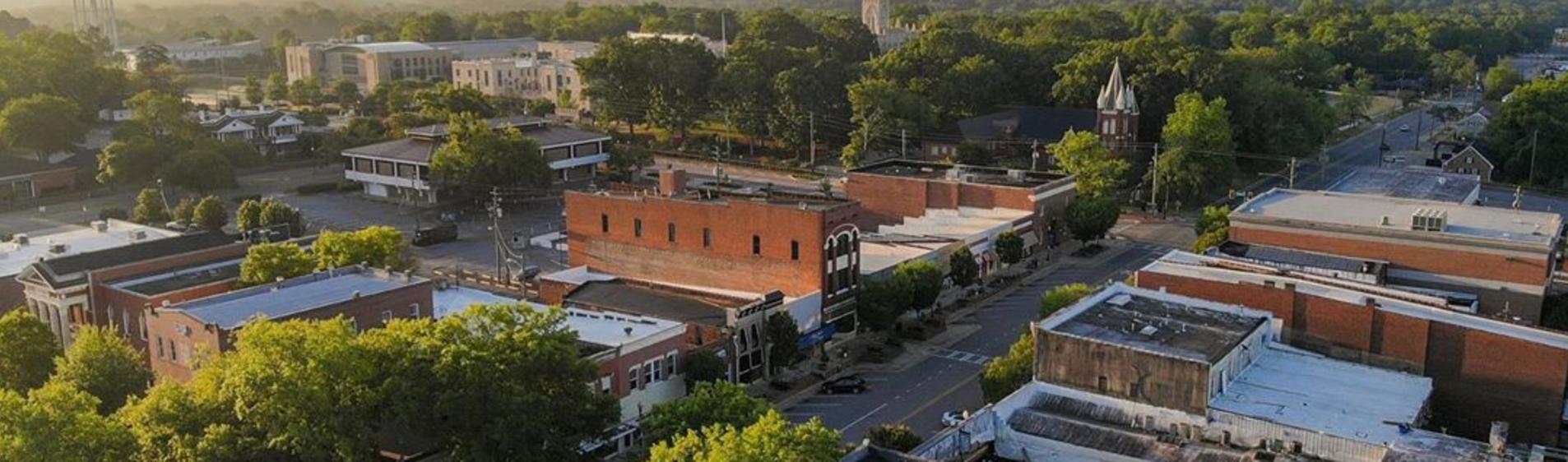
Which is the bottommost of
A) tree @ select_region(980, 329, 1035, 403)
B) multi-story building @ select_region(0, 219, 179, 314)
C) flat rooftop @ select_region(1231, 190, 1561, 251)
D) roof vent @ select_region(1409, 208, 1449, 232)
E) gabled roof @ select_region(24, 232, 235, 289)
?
tree @ select_region(980, 329, 1035, 403)

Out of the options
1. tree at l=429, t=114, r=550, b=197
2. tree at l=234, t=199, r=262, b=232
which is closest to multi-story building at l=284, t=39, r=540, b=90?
tree at l=429, t=114, r=550, b=197

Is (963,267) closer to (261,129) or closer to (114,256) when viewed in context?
(114,256)

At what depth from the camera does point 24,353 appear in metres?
42.5

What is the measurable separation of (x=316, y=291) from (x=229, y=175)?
50290 millimetres

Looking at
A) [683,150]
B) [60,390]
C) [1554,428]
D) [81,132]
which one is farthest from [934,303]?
[81,132]

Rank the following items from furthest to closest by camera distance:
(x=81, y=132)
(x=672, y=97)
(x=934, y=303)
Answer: (x=672, y=97) → (x=81, y=132) → (x=934, y=303)

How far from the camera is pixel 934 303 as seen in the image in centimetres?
5803

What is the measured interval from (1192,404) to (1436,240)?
854 inches

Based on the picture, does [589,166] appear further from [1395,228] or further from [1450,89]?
[1450,89]

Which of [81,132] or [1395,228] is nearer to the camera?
[1395,228]

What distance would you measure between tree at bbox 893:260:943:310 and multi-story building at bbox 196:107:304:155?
71.3m

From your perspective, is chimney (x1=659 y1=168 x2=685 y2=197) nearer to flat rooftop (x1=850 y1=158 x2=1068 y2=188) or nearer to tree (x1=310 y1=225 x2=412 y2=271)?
tree (x1=310 y1=225 x2=412 y2=271)

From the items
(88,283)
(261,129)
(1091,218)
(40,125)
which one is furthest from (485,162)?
(40,125)

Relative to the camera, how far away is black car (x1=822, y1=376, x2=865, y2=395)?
157 feet
